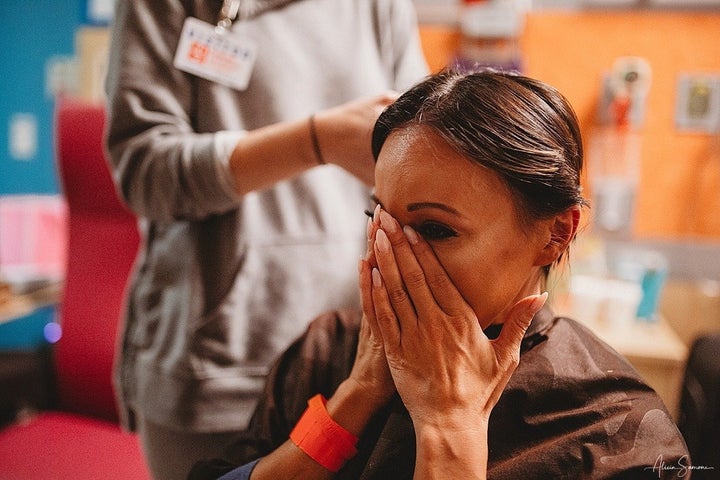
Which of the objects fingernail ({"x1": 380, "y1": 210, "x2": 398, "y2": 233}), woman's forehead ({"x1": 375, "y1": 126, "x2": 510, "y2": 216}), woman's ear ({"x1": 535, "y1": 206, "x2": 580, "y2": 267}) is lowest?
woman's ear ({"x1": 535, "y1": 206, "x2": 580, "y2": 267})

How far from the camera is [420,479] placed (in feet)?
2.51

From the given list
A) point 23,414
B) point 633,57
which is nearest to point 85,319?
point 23,414

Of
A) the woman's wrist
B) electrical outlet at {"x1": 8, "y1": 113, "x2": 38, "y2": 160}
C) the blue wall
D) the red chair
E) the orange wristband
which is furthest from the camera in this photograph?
electrical outlet at {"x1": 8, "y1": 113, "x2": 38, "y2": 160}

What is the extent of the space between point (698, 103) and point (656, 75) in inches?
6.8

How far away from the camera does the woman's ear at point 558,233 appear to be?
0.83 m

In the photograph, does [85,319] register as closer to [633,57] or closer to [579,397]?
[579,397]

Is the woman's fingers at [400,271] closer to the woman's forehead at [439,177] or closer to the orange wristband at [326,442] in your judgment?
the woman's forehead at [439,177]

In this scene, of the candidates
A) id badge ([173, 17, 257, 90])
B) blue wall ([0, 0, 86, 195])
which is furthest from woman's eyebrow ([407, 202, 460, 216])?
blue wall ([0, 0, 86, 195])

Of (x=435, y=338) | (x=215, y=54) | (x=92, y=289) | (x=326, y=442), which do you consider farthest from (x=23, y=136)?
(x=435, y=338)

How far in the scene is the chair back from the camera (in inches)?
84.7

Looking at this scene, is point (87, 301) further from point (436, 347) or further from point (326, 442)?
point (436, 347)

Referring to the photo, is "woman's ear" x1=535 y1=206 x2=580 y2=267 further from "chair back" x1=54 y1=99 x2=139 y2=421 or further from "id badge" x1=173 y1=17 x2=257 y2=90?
"chair back" x1=54 y1=99 x2=139 y2=421

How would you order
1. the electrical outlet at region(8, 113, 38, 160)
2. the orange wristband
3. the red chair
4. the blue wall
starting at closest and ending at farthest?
the orange wristband < the red chair < the blue wall < the electrical outlet at region(8, 113, 38, 160)

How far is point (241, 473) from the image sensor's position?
0.93m
